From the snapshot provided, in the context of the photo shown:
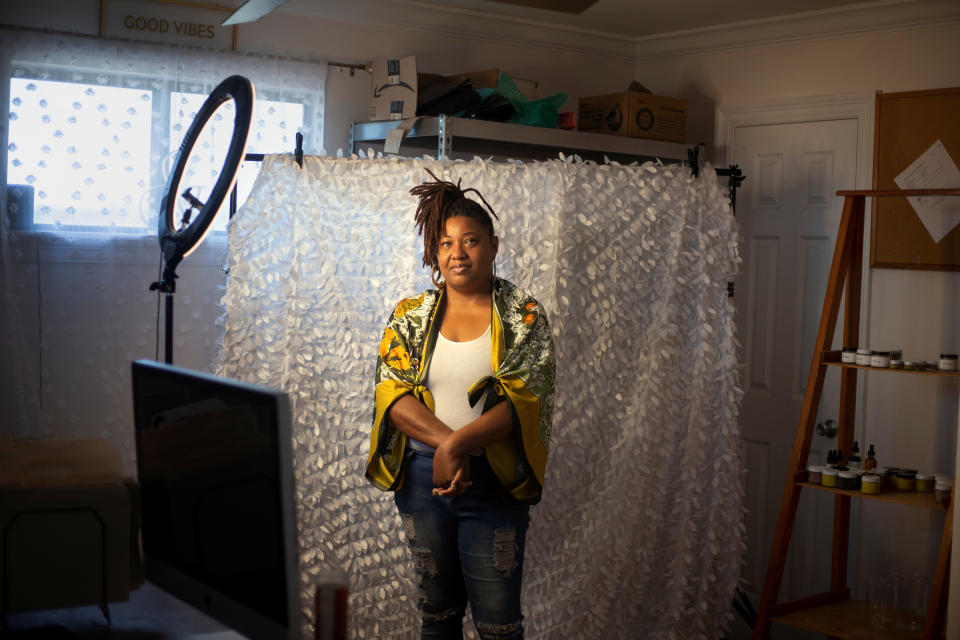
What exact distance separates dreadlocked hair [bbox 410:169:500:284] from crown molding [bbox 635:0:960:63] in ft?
6.42

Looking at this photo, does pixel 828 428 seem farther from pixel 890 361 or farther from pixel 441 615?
pixel 441 615

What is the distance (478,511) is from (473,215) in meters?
0.71

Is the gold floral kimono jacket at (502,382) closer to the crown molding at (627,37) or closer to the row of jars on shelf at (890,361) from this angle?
the row of jars on shelf at (890,361)

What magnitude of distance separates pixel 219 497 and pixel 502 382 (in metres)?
0.90

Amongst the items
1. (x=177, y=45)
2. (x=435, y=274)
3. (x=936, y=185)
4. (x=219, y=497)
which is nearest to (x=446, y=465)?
(x=435, y=274)

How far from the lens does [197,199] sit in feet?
6.48

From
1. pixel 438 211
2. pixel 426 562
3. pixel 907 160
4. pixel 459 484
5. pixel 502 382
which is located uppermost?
pixel 907 160

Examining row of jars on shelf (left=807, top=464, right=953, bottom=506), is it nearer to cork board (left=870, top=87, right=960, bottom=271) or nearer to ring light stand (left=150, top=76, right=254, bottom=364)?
cork board (left=870, top=87, right=960, bottom=271)

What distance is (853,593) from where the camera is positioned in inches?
133

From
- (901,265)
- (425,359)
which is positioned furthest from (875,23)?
(425,359)

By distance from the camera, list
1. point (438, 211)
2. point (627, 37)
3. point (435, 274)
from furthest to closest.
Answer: point (627, 37), point (435, 274), point (438, 211)

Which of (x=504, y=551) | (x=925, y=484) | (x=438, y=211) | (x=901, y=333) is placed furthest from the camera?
(x=901, y=333)

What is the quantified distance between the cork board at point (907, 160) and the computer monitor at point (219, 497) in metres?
2.74

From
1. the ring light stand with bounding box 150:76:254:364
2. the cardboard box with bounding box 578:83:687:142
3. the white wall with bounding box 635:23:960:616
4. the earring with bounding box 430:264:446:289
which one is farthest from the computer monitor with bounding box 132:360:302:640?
the white wall with bounding box 635:23:960:616
